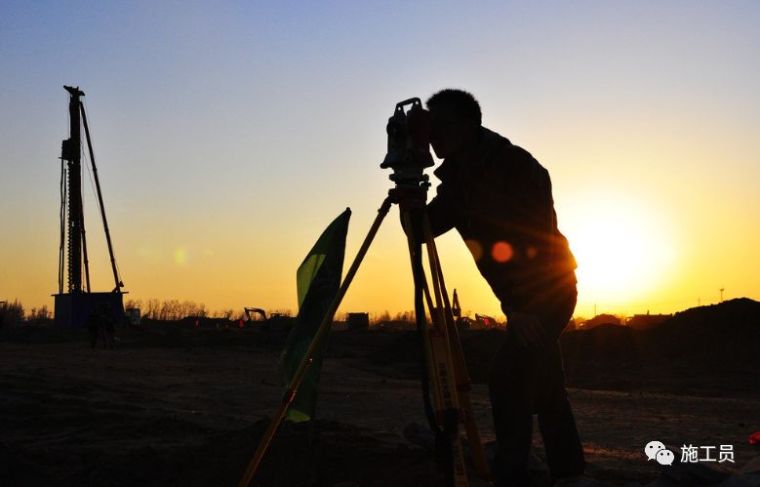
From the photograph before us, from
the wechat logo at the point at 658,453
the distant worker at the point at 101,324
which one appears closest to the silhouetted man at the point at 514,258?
the wechat logo at the point at 658,453

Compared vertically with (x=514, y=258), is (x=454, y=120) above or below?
above

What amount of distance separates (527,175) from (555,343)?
31.6 inches

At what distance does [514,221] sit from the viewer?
3332 mm

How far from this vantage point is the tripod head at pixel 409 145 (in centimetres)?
302

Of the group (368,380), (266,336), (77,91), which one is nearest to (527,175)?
(368,380)

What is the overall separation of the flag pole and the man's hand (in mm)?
714

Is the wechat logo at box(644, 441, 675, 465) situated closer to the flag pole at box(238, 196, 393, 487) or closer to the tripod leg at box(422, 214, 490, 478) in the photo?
the tripod leg at box(422, 214, 490, 478)

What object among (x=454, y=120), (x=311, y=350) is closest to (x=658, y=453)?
(x=454, y=120)

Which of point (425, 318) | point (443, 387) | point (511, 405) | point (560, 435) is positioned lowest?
point (560, 435)

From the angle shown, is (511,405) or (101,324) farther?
(101,324)

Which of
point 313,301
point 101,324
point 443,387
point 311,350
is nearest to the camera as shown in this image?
point 443,387

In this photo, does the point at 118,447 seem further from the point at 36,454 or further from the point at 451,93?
the point at 451,93

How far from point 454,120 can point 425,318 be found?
976 mm

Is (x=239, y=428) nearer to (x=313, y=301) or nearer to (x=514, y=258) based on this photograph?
(x=313, y=301)
